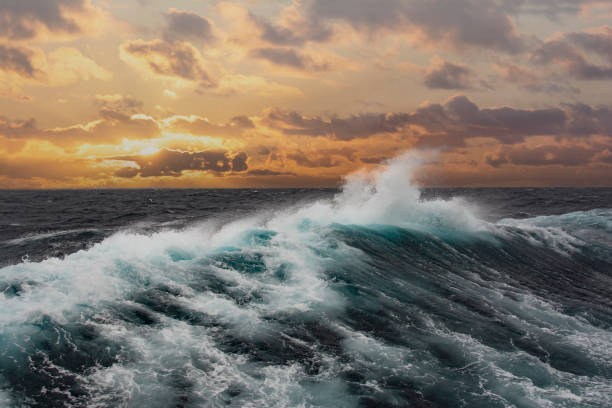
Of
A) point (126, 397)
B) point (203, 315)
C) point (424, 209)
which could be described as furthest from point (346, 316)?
point (424, 209)

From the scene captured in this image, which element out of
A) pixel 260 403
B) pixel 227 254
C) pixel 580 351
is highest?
pixel 227 254

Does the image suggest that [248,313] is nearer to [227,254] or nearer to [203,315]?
[203,315]

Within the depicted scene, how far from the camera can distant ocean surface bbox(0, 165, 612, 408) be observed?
20.9 feet

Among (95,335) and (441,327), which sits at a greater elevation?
(95,335)

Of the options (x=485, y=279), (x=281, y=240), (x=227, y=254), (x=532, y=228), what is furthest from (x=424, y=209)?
(x=227, y=254)

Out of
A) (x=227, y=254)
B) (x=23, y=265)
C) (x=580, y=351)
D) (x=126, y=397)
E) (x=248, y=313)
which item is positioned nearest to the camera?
(x=126, y=397)

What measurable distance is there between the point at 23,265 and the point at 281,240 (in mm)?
8342

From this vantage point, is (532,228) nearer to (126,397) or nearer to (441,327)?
(441,327)

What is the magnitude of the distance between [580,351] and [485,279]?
5870 mm

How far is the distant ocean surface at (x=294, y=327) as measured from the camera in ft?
20.9

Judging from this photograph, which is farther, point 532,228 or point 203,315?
point 532,228

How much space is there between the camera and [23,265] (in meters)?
10.5

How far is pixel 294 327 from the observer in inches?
337

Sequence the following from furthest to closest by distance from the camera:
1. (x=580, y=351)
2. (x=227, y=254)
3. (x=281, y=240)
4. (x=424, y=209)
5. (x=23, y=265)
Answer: (x=424, y=209), (x=281, y=240), (x=227, y=254), (x=23, y=265), (x=580, y=351)
